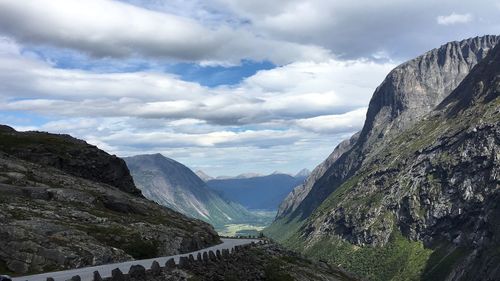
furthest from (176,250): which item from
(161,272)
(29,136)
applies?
(29,136)

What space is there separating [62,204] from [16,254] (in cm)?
3162

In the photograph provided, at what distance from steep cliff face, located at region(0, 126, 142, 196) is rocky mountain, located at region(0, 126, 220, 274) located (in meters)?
0.38

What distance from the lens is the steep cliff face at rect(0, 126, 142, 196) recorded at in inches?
5197

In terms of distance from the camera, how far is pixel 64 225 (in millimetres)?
61656

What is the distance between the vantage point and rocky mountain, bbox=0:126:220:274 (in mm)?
49600

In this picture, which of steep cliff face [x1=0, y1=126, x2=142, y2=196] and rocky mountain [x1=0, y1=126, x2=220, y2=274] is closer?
rocky mountain [x1=0, y1=126, x2=220, y2=274]

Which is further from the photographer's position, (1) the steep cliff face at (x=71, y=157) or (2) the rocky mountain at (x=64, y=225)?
(1) the steep cliff face at (x=71, y=157)

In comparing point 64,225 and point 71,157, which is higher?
point 71,157

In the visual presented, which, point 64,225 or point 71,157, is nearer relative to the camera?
point 64,225

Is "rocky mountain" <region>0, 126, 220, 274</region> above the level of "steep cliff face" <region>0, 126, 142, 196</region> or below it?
below

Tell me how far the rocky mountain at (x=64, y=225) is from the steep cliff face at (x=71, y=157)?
1.24 feet

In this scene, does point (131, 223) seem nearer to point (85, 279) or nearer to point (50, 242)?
point (50, 242)

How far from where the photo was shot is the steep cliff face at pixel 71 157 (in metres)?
132

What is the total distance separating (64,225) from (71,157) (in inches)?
3161
